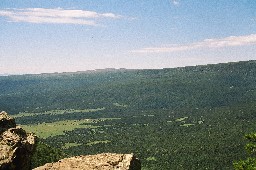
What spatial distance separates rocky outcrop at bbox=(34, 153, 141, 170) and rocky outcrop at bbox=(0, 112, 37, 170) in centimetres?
126

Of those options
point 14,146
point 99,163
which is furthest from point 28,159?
point 99,163

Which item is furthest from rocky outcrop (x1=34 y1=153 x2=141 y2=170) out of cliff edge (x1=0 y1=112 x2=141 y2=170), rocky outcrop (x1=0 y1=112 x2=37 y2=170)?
rocky outcrop (x1=0 y1=112 x2=37 y2=170)

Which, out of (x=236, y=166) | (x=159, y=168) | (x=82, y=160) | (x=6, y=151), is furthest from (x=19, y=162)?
(x=159, y=168)

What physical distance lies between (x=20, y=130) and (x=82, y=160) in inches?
152

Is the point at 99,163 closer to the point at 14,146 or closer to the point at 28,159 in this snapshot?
the point at 14,146

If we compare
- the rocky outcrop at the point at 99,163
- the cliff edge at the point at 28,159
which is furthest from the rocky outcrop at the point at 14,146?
the rocky outcrop at the point at 99,163

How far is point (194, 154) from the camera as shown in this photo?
7761 inches

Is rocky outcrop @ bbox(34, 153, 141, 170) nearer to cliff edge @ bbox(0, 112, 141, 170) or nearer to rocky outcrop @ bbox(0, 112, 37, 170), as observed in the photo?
cliff edge @ bbox(0, 112, 141, 170)

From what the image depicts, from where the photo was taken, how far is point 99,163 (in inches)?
654

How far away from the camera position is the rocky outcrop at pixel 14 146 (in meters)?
16.5

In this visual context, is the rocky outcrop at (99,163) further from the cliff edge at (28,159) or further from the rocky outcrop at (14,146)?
the rocky outcrop at (14,146)

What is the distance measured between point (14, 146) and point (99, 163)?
3.99m

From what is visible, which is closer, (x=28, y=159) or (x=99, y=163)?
(x=99, y=163)

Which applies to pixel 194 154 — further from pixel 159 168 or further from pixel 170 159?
pixel 159 168
